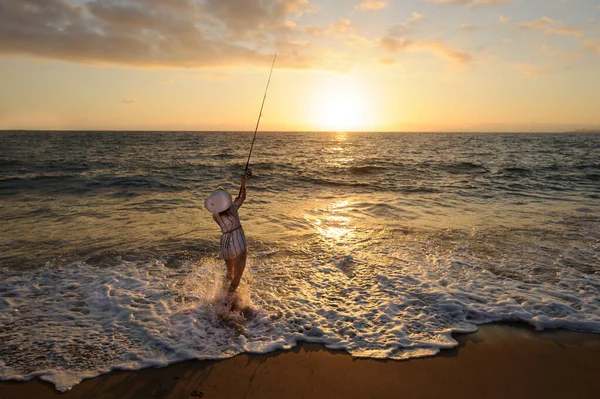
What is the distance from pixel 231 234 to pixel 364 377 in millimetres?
2657

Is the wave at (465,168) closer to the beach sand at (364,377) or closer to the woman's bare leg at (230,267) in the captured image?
the beach sand at (364,377)

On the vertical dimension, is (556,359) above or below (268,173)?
below

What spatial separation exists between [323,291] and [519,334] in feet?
9.39

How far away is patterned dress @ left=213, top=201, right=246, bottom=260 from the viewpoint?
17.3 ft

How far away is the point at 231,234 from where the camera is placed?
536cm

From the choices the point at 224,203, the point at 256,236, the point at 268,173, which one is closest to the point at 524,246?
the point at 256,236

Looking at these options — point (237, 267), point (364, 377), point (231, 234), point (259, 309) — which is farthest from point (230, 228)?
point (364, 377)

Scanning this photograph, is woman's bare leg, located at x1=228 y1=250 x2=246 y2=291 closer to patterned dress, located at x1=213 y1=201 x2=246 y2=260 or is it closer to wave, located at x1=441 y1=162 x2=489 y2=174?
patterned dress, located at x1=213 y1=201 x2=246 y2=260

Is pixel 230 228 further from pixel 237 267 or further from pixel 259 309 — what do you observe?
pixel 259 309

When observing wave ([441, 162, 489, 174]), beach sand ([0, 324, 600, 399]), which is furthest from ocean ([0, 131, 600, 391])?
wave ([441, 162, 489, 174])

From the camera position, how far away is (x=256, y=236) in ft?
30.4

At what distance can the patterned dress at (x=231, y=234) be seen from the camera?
208 inches

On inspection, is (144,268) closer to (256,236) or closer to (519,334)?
(256,236)

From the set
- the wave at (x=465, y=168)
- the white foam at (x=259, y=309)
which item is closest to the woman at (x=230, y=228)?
the white foam at (x=259, y=309)
